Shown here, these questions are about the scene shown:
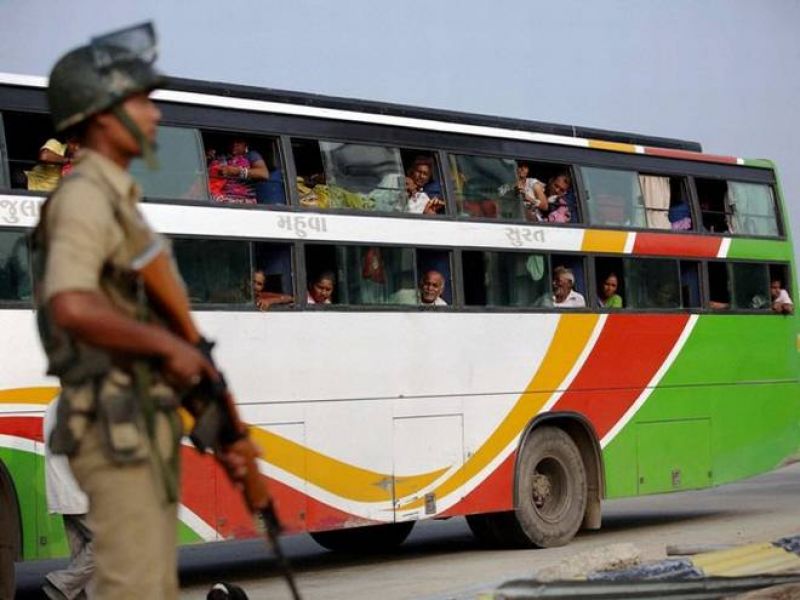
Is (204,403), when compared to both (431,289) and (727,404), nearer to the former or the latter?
(431,289)

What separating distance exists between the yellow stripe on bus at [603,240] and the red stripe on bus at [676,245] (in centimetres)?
19

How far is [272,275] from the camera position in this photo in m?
13.9

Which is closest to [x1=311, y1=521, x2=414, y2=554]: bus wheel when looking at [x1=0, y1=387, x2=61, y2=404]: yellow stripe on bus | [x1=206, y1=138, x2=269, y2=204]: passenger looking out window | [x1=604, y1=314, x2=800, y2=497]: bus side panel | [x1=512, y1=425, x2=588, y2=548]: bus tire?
[x1=512, y1=425, x2=588, y2=548]: bus tire

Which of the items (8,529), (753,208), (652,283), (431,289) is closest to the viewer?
(8,529)

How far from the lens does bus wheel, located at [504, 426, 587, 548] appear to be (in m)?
16.2

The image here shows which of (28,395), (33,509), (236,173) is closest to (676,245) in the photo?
(236,173)

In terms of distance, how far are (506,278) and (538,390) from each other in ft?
3.68

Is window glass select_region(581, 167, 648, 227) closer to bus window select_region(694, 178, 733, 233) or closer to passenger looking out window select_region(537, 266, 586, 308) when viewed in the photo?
passenger looking out window select_region(537, 266, 586, 308)

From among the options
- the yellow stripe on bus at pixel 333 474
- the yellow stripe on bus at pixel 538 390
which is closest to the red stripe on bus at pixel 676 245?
the yellow stripe on bus at pixel 538 390

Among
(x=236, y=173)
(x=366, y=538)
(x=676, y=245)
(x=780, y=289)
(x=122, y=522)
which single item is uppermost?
(x=236, y=173)

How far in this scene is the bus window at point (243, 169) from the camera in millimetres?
13562

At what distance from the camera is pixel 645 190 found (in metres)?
18.0

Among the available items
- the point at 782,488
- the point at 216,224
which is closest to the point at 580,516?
the point at 216,224

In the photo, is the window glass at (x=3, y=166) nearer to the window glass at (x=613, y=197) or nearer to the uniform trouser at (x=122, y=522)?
the window glass at (x=613, y=197)
